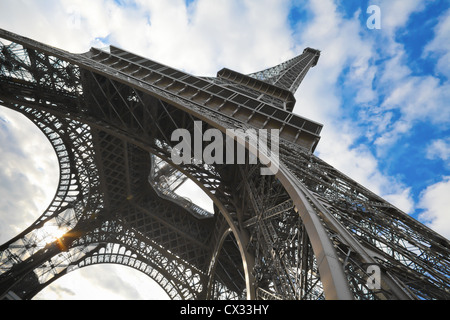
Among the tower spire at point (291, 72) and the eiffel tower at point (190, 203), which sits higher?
the tower spire at point (291, 72)

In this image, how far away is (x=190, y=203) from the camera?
28281mm

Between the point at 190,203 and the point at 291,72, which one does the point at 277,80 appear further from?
the point at 190,203

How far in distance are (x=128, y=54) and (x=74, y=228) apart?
15421mm

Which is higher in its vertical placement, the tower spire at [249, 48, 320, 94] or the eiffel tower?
the tower spire at [249, 48, 320, 94]

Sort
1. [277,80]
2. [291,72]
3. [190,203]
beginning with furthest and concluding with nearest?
[291,72], [277,80], [190,203]

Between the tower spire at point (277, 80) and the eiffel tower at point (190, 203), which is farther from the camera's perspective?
the tower spire at point (277, 80)

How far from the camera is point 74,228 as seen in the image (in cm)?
2469

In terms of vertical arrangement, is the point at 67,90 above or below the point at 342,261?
above

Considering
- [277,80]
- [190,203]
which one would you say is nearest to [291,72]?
[277,80]

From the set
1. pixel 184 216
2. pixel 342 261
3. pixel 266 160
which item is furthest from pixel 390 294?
pixel 184 216

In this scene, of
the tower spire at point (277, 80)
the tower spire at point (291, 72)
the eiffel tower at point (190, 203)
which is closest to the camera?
the eiffel tower at point (190, 203)

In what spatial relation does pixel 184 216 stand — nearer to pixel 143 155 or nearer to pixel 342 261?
pixel 143 155

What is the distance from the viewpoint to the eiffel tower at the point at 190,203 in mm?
5859

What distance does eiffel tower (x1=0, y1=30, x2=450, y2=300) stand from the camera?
586 centimetres
